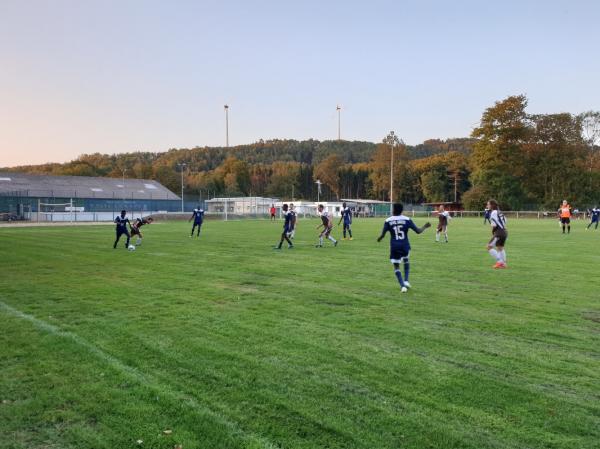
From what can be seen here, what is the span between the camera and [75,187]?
74625 mm

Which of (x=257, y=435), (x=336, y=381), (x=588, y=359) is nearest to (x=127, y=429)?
(x=257, y=435)

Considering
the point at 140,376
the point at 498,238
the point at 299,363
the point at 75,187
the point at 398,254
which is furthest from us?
the point at 75,187

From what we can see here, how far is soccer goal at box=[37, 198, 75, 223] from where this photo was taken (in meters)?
57.9

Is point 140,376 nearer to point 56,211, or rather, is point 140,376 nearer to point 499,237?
point 499,237

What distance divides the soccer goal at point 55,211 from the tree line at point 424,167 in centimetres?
2218

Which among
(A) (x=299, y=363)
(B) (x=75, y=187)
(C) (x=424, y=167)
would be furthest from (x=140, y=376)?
(C) (x=424, y=167)

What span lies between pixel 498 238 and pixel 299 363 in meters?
10.7

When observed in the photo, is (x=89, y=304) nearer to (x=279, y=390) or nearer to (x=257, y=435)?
(x=279, y=390)

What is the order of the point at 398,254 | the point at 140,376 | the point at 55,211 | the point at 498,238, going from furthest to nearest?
the point at 55,211
the point at 498,238
the point at 398,254
the point at 140,376

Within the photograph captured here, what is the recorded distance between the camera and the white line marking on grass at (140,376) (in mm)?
3891

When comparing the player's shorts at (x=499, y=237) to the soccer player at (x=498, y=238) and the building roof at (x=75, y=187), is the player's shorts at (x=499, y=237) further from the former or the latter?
the building roof at (x=75, y=187)

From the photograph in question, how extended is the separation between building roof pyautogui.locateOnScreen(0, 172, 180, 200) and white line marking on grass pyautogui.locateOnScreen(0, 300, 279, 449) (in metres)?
64.1

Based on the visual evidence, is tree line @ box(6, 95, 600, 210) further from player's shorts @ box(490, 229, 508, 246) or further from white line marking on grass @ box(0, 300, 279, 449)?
white line marking on grass @ box(0, 300, 279, 449)

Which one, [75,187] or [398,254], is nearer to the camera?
[398,254]
